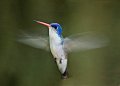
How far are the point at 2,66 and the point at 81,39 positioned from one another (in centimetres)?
90

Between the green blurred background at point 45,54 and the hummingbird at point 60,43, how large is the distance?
0.53 m

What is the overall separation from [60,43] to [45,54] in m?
0.60

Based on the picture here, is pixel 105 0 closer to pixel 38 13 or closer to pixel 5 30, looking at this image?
pixel 38 13

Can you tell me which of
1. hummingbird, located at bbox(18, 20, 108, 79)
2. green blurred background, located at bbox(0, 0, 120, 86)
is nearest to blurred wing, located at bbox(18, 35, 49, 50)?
hummingbird, located at bbox(18, 20, 108, 79)

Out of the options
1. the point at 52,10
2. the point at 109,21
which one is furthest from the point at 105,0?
the point at 52,10

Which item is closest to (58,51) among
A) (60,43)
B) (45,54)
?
(60,43)

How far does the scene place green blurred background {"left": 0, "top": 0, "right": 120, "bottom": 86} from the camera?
4.35 feet

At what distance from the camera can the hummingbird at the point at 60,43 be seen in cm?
62

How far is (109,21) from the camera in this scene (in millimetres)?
1678

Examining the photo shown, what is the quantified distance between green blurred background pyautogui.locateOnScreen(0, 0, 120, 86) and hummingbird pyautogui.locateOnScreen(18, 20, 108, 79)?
53 centimetres

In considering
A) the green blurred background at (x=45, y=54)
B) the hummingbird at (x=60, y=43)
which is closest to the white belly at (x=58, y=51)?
the hummingbird at (x=60, y=43)

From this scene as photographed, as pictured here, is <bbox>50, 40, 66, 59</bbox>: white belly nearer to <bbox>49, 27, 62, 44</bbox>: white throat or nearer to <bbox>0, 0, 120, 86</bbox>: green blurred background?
<bbox>49, 27, 62, 44</bbox>: white throat

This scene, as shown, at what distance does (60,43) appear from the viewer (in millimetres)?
649

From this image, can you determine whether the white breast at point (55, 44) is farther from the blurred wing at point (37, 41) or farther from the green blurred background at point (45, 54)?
the green blurred background at point (45, 54)
